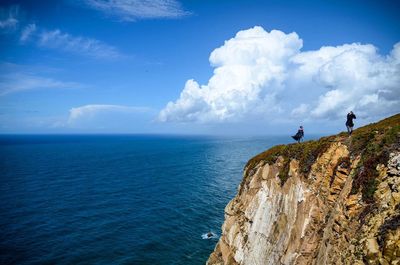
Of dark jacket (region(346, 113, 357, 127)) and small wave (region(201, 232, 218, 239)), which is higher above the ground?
dark jacket (region(346, 113, 357, 127))

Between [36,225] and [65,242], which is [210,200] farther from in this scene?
[36,225]

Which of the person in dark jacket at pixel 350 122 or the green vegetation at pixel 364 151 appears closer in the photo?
the green vegetation at pixel 364 151

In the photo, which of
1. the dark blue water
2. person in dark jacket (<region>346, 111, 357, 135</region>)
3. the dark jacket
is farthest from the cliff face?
the dark blue water

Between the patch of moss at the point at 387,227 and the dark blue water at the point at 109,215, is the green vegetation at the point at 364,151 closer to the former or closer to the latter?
the patch of moss at the point at 387,227

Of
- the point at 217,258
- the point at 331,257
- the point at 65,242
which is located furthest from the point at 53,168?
the point at 331,257

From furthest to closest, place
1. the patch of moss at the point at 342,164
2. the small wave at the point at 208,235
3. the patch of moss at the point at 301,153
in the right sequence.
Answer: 1. the small wave at the point at 208,235
2. the patch of moss at the point at 301,153
3. the patch of moss at the point at 342,164

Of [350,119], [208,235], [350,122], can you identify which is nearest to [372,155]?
[350,122]

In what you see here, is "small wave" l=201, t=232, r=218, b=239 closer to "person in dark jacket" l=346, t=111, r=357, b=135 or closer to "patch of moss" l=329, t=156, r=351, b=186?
"patch of moss" l=329, t=156, r=351, b=186

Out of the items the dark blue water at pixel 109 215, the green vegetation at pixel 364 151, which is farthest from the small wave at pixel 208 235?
the green vegetation at pixel 364 151

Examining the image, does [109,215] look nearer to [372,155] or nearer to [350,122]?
[350,122]
